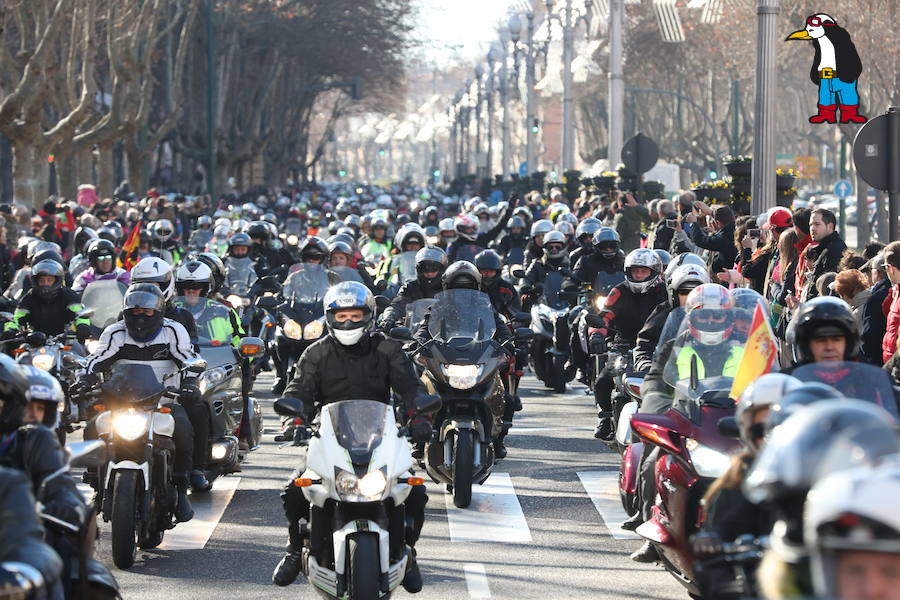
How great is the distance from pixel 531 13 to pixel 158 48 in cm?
1277

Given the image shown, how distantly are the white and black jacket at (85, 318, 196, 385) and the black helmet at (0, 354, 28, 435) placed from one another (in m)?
4.24

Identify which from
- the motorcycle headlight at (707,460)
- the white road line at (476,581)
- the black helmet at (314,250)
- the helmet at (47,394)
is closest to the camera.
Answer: the helmet at (47,394)

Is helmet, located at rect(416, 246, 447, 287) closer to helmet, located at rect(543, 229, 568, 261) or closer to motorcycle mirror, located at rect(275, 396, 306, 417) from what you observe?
helmet, located at rect(543, 229, 568, 261)

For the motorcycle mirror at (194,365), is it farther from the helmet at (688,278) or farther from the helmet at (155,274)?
the helmet at (688,278)

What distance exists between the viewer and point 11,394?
20.0 ft

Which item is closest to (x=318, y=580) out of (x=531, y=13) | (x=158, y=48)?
(x=531, y=13)

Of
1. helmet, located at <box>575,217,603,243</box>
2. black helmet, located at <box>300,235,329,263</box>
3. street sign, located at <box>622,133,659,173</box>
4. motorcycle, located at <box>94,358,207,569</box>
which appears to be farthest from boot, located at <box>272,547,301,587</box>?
street sign, located at <box>622,133,659,173</box>

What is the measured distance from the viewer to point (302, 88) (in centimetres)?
8419

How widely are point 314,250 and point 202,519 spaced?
5.69 metres

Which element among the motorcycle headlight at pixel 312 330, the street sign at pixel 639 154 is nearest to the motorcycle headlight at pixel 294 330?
the motorcycle headlight at pixel 312 330

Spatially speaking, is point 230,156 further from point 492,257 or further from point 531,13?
point 492,257

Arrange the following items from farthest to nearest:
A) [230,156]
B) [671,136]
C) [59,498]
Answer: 1. [671,136]
2. [230,156]
3. [59,498]

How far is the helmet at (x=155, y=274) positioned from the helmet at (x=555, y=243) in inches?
302

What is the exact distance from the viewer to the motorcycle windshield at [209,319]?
1227 cm
